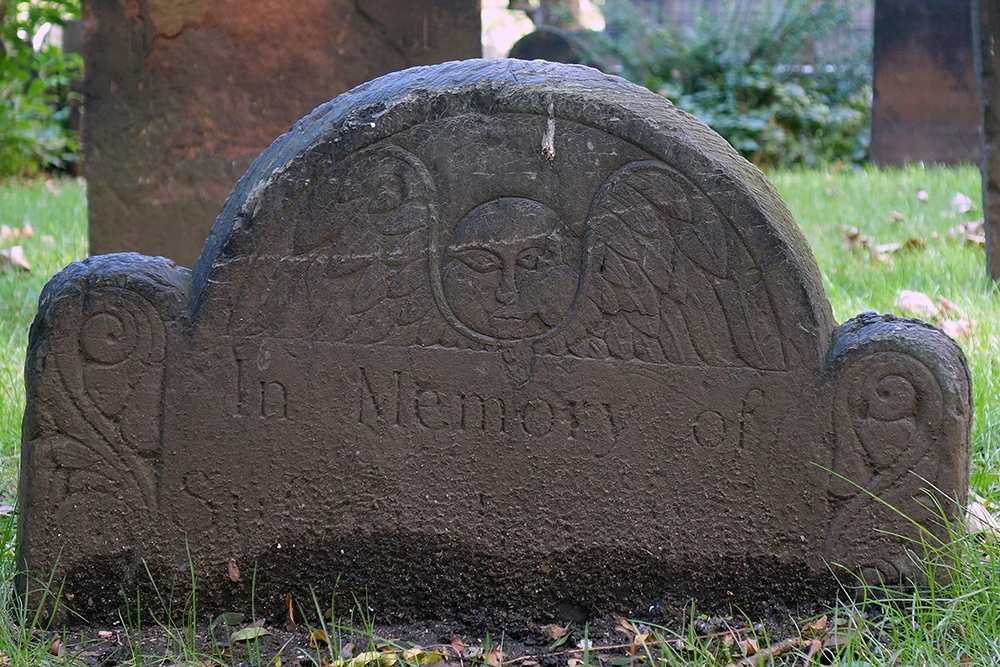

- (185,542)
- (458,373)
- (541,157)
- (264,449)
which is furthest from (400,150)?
(185,542)

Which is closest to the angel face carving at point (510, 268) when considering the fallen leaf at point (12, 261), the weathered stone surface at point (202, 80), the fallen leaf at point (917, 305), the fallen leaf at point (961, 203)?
the fallen leaf at point (917, 305)

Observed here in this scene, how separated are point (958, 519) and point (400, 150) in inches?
58.5

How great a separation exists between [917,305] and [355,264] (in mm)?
2537

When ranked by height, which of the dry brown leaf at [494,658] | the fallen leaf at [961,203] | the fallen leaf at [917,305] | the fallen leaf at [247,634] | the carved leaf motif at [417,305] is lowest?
the dry brown leaf at [494,658]

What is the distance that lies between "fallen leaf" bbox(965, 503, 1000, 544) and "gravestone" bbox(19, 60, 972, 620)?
0.16m

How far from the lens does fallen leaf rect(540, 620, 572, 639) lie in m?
2.22

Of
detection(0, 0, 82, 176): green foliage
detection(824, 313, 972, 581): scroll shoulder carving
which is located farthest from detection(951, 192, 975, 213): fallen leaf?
detection(0, 0, 82, 176): green foliage

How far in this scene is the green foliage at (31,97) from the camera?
771cm

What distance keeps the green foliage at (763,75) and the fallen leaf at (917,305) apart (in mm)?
5846

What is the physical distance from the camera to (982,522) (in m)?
2.23

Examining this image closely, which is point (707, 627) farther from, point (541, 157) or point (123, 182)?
point (123, 182)

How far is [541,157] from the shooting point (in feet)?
6.91

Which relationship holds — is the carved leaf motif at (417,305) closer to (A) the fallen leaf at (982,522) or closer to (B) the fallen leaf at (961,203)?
(A) the fallen leaf at (982,522)

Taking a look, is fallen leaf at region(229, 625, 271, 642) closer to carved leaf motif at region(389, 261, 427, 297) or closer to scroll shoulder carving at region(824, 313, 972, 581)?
carved leaf motif at region(389, 261, 427, 297)
